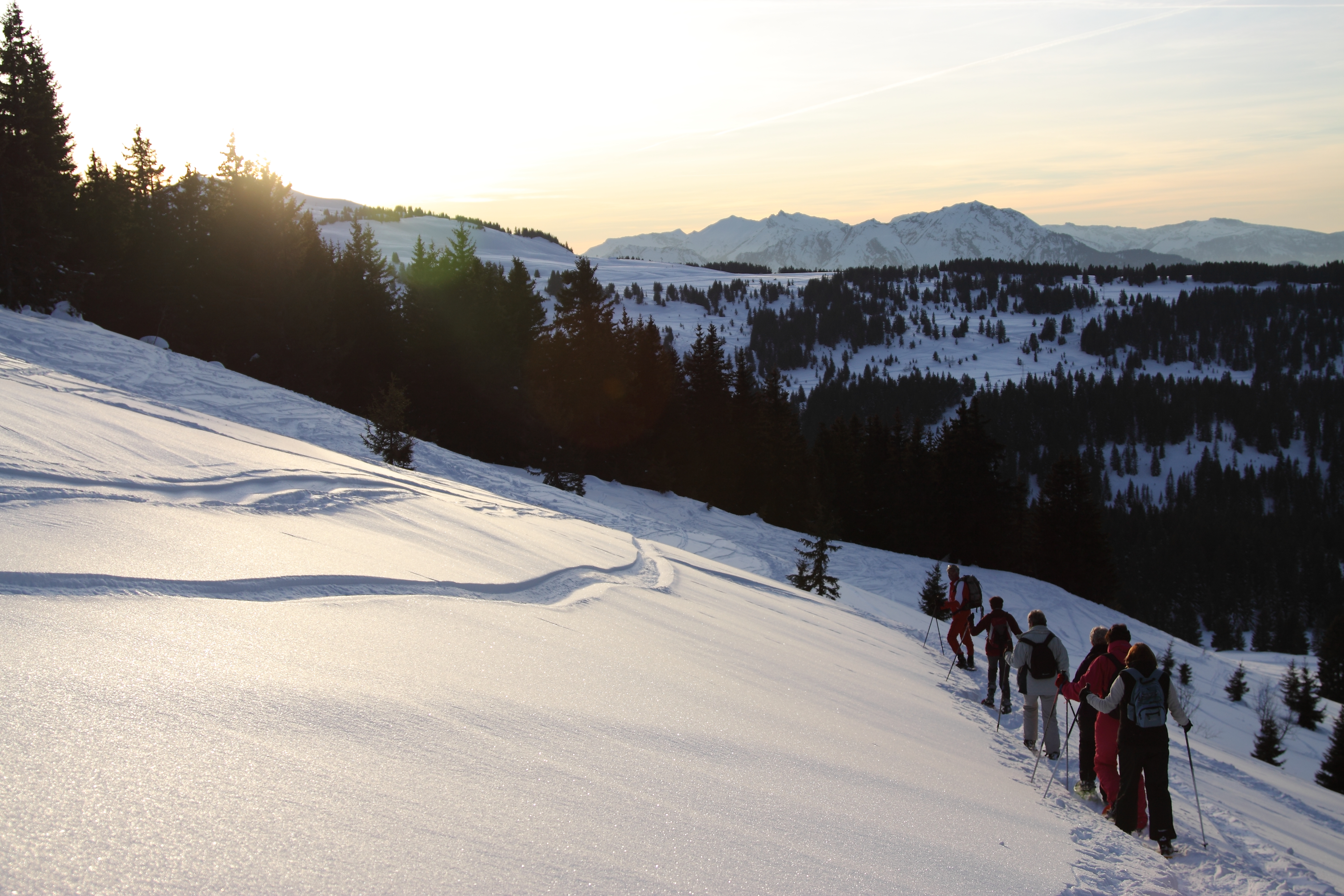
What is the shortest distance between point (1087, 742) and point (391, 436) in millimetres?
15366

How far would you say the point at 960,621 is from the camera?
1156 centimetres

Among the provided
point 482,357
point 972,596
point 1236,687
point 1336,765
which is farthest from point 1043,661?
point 1236,687

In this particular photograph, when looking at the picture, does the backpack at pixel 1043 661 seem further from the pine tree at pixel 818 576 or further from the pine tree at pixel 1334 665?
the pine tree at pixel 1334 665

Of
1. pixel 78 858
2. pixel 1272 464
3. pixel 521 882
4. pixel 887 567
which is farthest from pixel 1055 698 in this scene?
pixel 1272 464

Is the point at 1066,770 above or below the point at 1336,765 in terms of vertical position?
above

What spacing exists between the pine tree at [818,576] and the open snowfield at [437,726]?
10.1m

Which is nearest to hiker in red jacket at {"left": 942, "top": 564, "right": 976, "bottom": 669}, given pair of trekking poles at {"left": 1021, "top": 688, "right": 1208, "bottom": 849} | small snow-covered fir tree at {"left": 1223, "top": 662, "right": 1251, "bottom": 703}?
pair of trekking poles at {"left": 1021, "top": 688, "right": 1208, "bottom": 849}

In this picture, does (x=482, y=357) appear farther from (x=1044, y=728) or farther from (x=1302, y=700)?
(x=1302, y=700)

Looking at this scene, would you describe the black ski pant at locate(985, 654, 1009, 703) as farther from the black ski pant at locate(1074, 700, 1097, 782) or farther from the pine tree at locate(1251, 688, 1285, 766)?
the pine tree at locate(1251, 688, 1285, 766)

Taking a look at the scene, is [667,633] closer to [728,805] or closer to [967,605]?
[728,805]

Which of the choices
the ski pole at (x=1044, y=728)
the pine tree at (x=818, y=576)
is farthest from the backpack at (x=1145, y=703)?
the pine tree at (x=818, y=576)

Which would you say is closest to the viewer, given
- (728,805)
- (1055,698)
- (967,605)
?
(728,805)

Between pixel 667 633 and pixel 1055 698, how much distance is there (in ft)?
14.6

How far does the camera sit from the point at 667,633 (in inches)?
284
